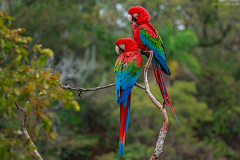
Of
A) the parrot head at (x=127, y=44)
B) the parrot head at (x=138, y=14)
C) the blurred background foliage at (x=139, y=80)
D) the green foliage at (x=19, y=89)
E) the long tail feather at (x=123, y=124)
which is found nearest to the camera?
the green foliage at (x=19, y=89)

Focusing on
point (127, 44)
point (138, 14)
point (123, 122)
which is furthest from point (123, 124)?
point (138, 14)

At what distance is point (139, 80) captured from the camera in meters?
7.29

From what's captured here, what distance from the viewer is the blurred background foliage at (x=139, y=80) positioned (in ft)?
20.9

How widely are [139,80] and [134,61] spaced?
5886 mm

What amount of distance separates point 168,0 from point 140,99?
4.45 meters

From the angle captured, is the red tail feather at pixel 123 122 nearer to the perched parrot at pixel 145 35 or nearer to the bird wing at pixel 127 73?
the bird wing at pixel 127 73

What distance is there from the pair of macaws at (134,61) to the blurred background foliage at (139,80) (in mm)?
4252

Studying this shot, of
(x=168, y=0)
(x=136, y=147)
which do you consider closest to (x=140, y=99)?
(x=136, y=147)

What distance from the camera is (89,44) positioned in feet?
27.1

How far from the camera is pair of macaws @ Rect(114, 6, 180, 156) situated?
1.31 metres

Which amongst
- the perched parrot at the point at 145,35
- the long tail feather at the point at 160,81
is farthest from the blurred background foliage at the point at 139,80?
the long tail feather at the point at 160,81

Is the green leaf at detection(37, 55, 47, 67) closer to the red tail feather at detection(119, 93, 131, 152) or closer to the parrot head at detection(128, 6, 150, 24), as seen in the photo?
the red tail feather at detection(119, 93, 131, 152)

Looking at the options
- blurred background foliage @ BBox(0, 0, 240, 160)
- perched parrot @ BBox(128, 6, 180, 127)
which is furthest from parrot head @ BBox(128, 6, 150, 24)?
blurred background foliage @ BBox(0, 0, 240, 160)

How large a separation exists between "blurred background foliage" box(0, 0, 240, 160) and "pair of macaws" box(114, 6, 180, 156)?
4252 millimetres
